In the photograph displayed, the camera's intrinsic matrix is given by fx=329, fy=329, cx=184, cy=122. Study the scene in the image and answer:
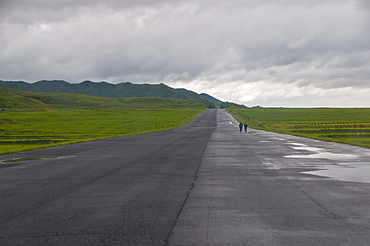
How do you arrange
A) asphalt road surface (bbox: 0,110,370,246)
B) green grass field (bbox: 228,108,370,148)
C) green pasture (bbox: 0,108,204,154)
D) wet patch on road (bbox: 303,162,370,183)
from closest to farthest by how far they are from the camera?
asphalt road surface (bbox: 0,110,370,246) < wet patch on road (bbox: 303,162,370,183) < green pasture (bbox: 0,108,204,154) < green grass field (bbox: 228,108,370,148)

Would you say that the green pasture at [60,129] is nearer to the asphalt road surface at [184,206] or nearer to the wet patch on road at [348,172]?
the asphalt road surface at [184,206]

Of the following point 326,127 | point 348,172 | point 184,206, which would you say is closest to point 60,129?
point 326,127

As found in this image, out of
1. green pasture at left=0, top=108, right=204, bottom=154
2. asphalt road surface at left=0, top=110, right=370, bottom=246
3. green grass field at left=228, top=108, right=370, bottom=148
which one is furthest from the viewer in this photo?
green grass field at left=228, top=108, right=370, bottom=148

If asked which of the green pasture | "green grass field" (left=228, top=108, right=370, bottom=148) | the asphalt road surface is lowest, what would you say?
the green pasture

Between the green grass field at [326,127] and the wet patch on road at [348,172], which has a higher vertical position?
the wet patch on road at [348,172]

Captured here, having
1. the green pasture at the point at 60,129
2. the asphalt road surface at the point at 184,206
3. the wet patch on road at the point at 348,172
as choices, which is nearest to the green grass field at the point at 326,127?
the wet patch on road at the point at 348,172

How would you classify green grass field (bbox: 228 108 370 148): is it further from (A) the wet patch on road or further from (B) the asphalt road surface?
(B) the asphalt road surface

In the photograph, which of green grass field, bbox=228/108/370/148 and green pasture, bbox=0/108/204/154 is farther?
green grass field, bbox=228/108/370/148

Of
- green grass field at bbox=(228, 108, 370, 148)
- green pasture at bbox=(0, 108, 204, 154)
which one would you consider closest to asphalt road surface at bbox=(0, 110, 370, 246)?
green pasture at bbox=(0, 108, 204, 154)

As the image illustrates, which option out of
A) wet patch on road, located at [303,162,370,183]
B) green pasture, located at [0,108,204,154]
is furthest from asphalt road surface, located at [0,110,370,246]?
green pasture, located at [0,108,204,154]

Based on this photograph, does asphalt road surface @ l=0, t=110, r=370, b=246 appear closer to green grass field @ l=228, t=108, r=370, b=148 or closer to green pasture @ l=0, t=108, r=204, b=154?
green pasture @ l=0, t=108, r=204, b=154

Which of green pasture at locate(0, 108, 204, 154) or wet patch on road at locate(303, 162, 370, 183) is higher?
wet patch on road at locate(303, 162, 370, 183)

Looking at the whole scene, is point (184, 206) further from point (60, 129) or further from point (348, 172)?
point (60, 129)

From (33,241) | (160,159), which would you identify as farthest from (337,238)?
(160,159)
